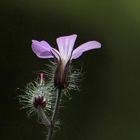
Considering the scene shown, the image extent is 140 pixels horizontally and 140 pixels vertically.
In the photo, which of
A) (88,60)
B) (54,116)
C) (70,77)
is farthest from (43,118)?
(88,60)

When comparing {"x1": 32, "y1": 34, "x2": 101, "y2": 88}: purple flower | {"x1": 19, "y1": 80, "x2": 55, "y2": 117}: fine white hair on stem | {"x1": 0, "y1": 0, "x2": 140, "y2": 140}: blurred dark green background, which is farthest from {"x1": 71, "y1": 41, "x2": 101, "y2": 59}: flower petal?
{"x1": 0, "y1": 0, "x2": 140, "y2": 140}: blurred dark green background

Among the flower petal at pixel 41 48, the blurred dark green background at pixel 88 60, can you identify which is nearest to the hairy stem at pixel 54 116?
the flower petal at pixel 41 48

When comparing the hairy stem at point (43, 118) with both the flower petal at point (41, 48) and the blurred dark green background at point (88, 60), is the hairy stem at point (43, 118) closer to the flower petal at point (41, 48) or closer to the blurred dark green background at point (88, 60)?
the flower petal at point (41, 48)

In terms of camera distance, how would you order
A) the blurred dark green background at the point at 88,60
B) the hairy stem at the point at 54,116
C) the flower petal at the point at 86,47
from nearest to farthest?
the hairy stem at the point at 54,116
the flower petal at the point at 86,47
the blurred dark green background at the point at 88,60

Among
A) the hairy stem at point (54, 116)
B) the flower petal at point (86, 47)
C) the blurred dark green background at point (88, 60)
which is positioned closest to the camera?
the hairy stem at point (54, 116)

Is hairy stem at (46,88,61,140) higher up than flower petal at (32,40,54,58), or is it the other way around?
flower petal at (32,40,54,58)

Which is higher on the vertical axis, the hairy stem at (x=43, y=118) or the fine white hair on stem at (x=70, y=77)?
the fine white hair on stem at (x=70, y=77)

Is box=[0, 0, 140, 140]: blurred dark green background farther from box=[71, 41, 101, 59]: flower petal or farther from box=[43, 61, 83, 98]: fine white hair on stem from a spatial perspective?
box=[71, 41, 101, 59]: flower petal
